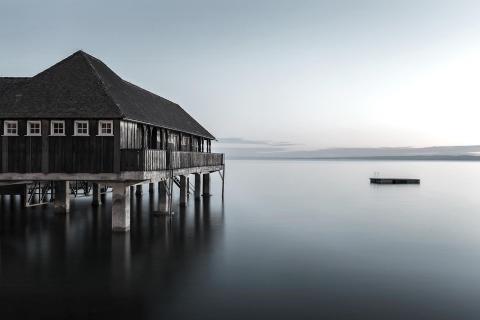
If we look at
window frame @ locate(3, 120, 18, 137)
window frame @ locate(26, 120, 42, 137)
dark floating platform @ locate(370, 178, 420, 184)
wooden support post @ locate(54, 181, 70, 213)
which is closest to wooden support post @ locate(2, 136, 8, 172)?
window frame @ locate(3, 120, 18, 137)

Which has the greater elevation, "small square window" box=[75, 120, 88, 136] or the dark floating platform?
"small square window" box=[75, 120, 88, 136]

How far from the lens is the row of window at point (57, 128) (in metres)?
25.7

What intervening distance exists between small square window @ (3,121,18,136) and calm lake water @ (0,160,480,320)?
20.9ft

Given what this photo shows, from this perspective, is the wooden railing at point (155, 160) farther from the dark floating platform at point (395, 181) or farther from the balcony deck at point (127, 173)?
the dark floating platform at point (395, 181)

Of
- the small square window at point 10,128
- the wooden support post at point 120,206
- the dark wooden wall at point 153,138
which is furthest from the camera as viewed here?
the dark wooden wall at point 153,138

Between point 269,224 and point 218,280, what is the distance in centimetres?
1990

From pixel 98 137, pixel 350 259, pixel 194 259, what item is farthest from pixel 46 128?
pixel 350 259

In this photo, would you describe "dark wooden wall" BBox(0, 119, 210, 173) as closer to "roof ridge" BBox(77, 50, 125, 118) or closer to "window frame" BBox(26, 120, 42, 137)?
"window frame" BBox(26, 120, 42, 137)

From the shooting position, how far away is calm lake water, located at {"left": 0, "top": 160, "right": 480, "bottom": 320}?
1714 centimetres

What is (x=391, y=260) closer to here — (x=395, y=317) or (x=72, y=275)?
(x=395, y=317)

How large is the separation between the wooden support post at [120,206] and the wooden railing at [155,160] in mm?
1382


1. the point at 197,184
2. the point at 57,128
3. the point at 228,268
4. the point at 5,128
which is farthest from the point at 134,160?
the point at 197,184

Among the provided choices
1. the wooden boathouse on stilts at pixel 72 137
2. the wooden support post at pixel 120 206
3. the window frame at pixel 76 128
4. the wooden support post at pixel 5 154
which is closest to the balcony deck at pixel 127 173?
the wooden boathouse on stilts at pixel 72 137

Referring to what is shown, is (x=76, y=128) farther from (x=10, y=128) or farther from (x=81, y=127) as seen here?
(x=10, y=128)
